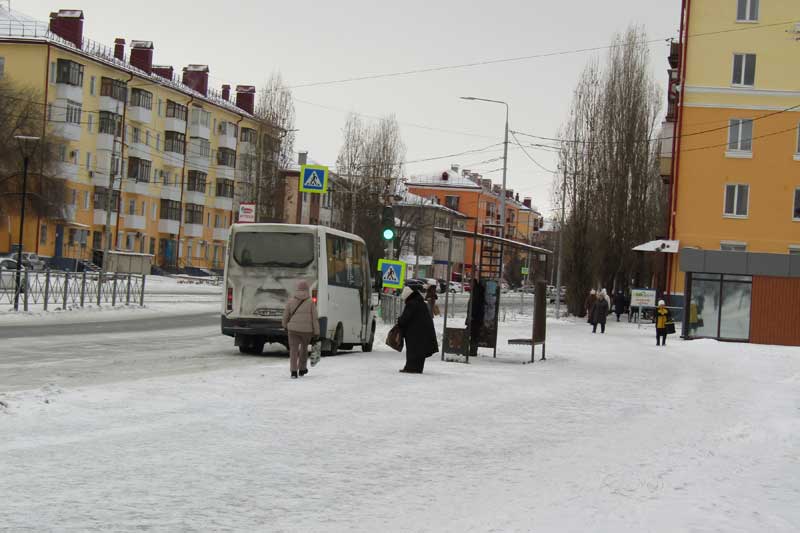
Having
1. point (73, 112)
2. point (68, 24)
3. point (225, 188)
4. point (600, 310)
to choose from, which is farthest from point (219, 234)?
point (600, 310)

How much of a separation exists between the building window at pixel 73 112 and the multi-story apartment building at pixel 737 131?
3958 cm

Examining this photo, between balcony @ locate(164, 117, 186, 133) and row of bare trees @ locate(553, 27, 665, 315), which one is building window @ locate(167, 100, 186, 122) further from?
row of bare trees @ locate(553, 27, 665, 315)

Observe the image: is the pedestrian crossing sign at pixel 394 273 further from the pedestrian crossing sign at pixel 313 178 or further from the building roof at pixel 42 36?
the building roof at pixel 42 36

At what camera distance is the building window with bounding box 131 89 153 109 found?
83.4m

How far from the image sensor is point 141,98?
3310 inches

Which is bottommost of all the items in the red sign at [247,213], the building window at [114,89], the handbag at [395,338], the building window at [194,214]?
the handbag at [395,338]

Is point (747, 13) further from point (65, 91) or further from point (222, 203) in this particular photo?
point (222, 203)

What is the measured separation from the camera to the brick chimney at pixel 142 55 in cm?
8650

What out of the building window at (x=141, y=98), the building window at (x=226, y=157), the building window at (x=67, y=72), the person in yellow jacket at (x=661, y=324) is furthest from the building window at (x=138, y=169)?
the person in yellow jacket at (x=661, y=324)

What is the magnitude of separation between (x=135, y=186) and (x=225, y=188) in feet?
54.3

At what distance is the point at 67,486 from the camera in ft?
26.6

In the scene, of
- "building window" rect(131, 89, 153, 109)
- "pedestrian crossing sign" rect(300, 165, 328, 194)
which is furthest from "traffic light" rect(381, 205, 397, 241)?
"building window" rect(131, 89, 153, 109)

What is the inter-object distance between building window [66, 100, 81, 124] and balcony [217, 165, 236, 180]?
75.8 ft

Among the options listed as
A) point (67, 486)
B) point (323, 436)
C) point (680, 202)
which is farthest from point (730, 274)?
point (67, 486)
